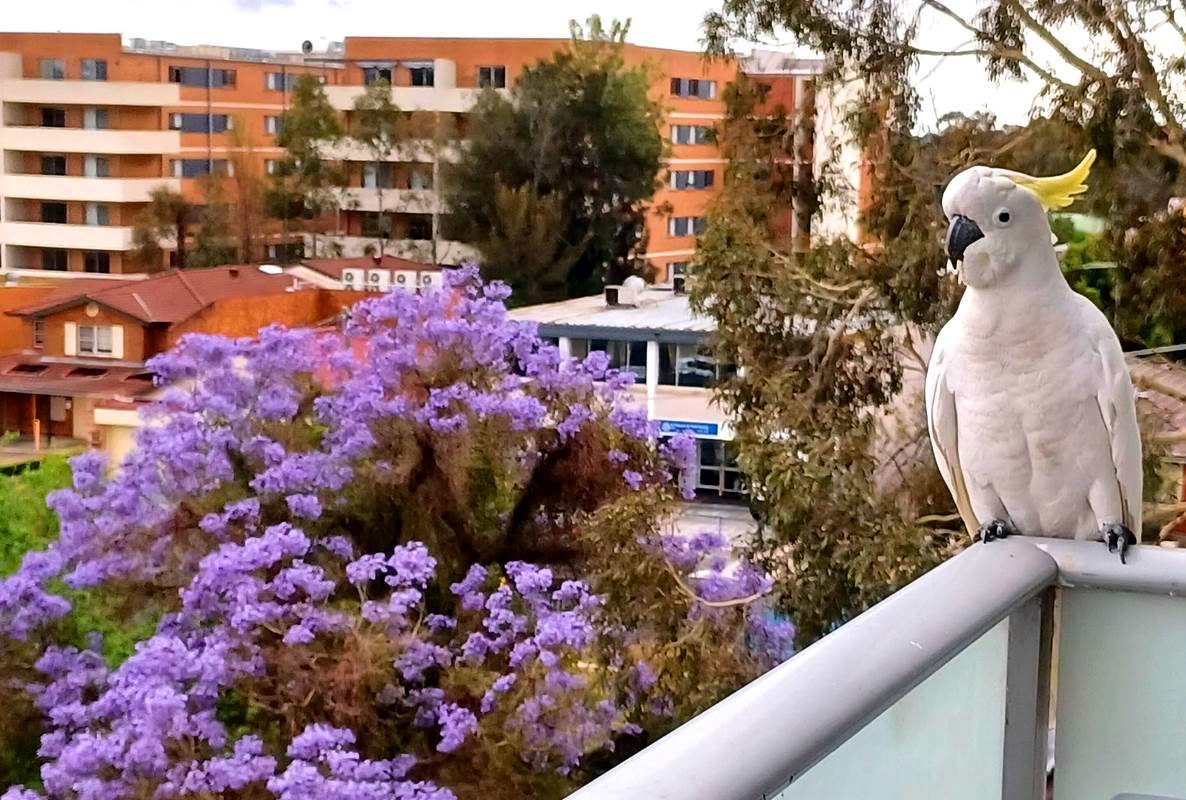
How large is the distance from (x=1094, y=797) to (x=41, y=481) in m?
1.69

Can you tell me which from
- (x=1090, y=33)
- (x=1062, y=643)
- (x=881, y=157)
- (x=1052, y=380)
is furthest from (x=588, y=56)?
(x=1062, y=643)

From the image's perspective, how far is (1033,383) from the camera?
117 cm

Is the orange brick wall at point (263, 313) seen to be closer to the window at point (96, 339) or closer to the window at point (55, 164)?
the window at point (96, 339)

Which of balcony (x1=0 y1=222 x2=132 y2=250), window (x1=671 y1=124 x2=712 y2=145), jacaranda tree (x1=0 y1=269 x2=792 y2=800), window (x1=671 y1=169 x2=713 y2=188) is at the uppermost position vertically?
window (x1=671 y1=124 x2=712 y2=145)

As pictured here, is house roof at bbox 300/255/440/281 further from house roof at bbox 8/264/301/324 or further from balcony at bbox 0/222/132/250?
balcony at bbox 0/222/132/250

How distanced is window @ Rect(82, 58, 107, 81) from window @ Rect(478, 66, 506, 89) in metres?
0.62

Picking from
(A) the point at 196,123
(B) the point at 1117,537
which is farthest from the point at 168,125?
(B) the point at 1117,537

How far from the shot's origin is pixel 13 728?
2020 mm

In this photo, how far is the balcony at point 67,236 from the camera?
221 centimetres

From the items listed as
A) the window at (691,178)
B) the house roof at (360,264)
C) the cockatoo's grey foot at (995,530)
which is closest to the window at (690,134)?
the window at (691,178)

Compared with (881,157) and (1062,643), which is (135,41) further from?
(1062,643)

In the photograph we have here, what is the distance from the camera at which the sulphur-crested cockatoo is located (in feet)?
3.81

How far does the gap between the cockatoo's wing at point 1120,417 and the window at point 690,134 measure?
142 cm

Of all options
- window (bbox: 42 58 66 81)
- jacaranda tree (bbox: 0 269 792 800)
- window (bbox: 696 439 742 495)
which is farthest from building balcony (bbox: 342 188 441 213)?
window (bbox: 696 439 742 495)
